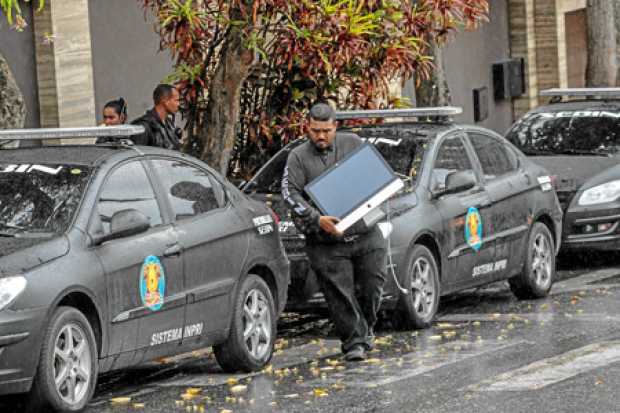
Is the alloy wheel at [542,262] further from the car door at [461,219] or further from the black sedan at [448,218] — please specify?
the car door at [461,219]

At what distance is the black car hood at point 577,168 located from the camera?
658 inches

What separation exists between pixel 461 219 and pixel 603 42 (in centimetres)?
1067

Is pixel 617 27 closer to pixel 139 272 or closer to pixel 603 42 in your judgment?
pixel 603 42

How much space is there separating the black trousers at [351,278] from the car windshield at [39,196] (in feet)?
6.67

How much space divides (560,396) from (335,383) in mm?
1510

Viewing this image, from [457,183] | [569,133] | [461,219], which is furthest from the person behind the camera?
[569,133]

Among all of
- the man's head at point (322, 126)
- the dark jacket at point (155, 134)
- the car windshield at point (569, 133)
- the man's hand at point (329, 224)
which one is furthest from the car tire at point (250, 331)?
the car windshield at point (569, 133)

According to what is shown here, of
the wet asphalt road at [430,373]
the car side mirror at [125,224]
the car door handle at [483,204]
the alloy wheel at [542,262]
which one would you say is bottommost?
the wet asphalt road at [430,373]

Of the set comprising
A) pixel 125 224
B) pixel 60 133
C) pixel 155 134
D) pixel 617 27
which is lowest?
pixel 125 224

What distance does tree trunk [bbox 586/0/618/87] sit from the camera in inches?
922

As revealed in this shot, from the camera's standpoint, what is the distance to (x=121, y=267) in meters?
9.80

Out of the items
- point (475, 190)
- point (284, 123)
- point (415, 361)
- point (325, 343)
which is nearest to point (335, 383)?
point (415, 361)

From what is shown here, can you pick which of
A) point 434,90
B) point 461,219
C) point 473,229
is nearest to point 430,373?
point 461,219

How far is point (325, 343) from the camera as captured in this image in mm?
12406
